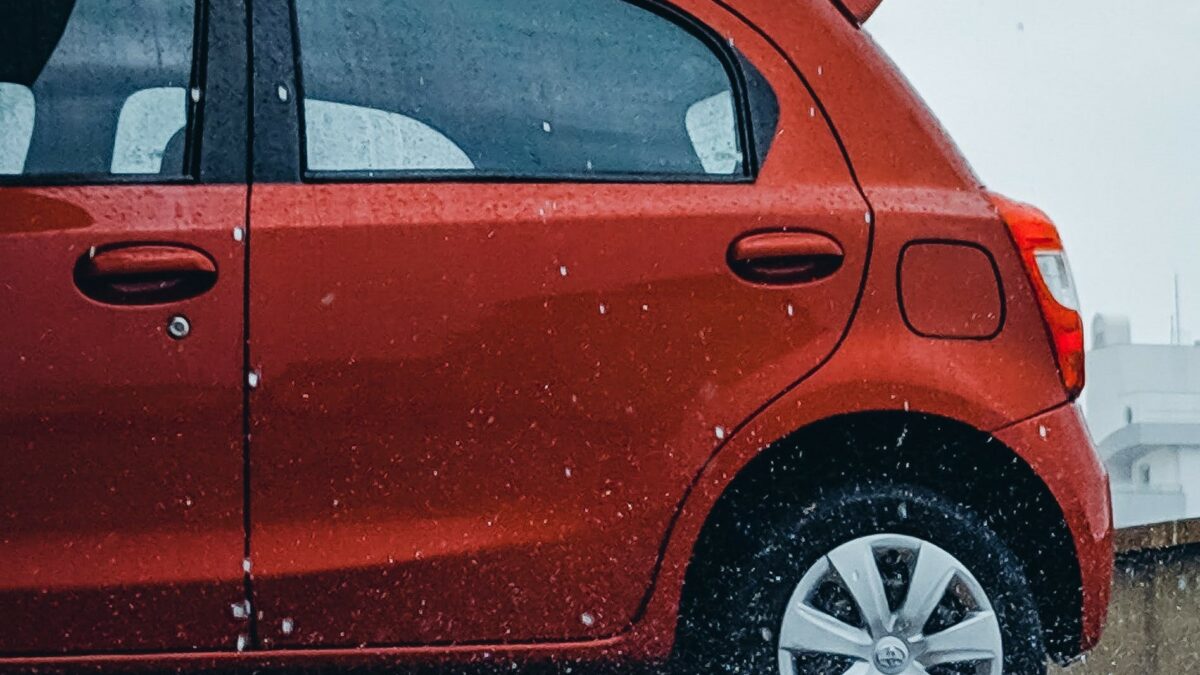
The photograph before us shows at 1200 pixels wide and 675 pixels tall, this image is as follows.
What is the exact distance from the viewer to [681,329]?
10.7 feet

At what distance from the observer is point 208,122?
10.7ft

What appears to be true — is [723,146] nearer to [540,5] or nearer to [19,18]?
[540,5]

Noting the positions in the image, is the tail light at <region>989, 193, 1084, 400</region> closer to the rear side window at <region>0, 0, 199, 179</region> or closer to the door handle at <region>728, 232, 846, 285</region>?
the door handle at <region>728, 232, 846, 285</region>

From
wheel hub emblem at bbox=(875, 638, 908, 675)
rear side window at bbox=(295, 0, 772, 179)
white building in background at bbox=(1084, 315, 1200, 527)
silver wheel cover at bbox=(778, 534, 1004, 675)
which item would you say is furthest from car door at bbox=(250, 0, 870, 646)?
white building in background at bbox=(1084, 315, 1200, 527)

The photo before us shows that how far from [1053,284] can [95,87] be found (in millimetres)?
1906

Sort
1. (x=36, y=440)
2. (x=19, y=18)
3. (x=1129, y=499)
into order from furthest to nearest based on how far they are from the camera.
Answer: (x=1129, y=499) → (x=19, y=18) → (x=36, y=440)

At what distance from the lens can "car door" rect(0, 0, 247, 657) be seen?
3.12 meters

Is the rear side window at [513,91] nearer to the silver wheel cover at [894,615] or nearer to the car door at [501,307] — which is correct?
the car door at [501,307]

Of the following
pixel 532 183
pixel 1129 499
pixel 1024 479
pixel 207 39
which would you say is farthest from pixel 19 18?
pixel 1129 499

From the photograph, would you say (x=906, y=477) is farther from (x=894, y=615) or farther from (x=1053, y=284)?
(x=1053, y=284)

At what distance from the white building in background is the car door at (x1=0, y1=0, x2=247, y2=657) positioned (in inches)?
2171

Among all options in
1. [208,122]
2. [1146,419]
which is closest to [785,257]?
[208,122]

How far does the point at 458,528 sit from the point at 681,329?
0.56 meters

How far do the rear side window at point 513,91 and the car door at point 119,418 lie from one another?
0.31m
